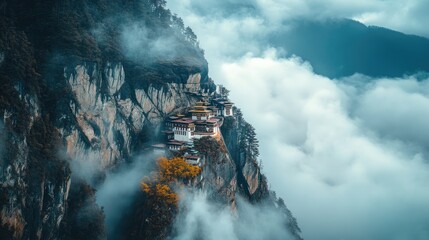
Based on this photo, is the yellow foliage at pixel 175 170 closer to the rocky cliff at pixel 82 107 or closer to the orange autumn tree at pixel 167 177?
the orange autumn tree at pixel 167 177

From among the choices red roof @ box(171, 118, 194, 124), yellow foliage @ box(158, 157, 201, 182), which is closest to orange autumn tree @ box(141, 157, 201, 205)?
yellow foliage @ box(158, 157, 201, 182)

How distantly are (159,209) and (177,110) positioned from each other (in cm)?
1860

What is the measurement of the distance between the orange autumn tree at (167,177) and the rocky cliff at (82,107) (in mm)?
1948

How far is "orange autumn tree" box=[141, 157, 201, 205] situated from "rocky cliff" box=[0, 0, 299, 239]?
1948mm

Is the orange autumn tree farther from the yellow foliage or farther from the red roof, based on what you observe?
the red roof

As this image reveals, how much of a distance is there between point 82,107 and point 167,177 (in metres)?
11.3

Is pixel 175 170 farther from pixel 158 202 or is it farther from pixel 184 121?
pixel 184 121

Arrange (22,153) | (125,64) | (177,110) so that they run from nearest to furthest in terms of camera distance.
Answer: (22,153), (125,64), (177,110)

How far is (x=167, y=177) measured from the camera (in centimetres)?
4984

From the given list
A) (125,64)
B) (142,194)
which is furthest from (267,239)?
(125,64)

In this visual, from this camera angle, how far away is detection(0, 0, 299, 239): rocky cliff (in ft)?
119

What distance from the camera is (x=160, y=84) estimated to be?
60.2 meters

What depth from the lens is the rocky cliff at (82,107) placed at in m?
36.3

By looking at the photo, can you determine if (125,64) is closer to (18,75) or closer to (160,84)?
(160,84)
